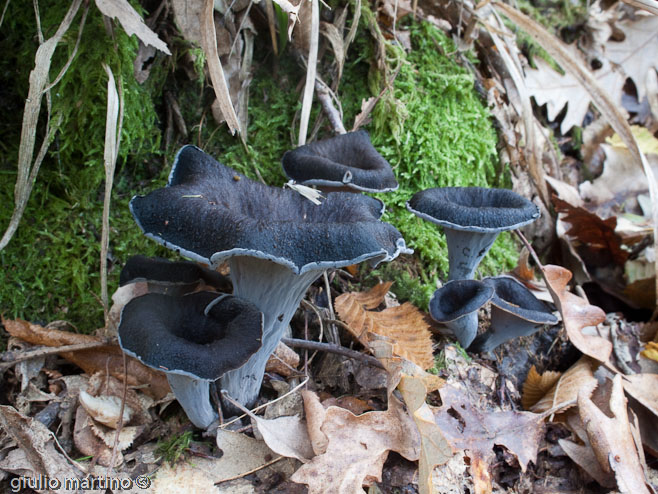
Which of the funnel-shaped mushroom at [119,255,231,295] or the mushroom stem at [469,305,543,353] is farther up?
the funnel-shaped mushroom at [119,255,231,295]

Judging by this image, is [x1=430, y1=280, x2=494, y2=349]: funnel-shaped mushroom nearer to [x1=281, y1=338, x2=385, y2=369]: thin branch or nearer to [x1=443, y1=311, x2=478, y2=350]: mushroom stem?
[x1=443, y1=311, x2=478, y2=350]: mushroom stem

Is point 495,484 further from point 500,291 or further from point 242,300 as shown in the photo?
point 242,300

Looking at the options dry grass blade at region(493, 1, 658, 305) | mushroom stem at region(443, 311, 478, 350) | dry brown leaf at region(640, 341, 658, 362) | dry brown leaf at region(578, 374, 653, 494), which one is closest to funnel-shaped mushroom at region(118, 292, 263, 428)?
mushroom stem at region(443, 311, 478, 350)

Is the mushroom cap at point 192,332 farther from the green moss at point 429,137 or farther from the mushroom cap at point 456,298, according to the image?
the green moss at point 429,137

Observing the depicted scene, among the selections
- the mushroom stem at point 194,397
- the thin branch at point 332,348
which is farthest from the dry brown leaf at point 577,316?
the mushroom stem at point 194,397

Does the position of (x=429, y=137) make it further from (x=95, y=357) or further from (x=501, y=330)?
(x=95, y=357)

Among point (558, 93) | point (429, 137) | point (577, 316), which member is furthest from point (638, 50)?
point (577, 316)

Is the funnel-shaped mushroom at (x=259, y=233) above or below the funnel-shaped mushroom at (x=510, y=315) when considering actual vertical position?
above
